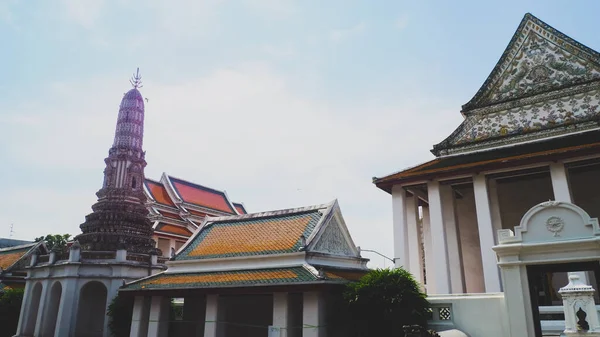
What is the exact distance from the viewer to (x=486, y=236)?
551 inches

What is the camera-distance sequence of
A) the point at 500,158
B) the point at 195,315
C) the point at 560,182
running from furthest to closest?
the point at 195,315 → the point at 500,158 → the point at 560,182

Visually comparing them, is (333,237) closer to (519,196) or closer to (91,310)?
(519,196)

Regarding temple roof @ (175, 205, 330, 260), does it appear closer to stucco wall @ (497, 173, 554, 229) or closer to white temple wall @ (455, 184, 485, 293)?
white temple wall @ (455, 184, 485, 293)

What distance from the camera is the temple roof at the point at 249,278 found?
11996mm

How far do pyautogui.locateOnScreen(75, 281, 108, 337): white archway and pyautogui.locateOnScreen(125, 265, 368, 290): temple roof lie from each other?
6498 mm

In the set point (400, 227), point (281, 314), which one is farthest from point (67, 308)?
point (400, 227)

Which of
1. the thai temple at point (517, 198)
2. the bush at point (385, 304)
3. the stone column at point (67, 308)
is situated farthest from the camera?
the stone column at point (67, 308)

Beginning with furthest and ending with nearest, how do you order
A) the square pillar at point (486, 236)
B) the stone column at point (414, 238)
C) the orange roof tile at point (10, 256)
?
the orange roof tile at point (10, 256) < the stone column at point (414, 238) < the square pillar at point (486, 236)

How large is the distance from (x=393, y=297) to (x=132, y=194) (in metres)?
16.7

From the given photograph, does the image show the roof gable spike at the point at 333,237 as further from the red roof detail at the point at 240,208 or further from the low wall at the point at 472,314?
the red roof detail at the point at 240,208

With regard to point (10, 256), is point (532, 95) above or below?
above

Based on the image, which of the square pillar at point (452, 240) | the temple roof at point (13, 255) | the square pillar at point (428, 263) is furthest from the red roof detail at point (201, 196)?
the square pillar at point (452, 240)

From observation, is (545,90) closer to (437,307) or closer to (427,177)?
(427,177)

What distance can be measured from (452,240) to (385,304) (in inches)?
252
